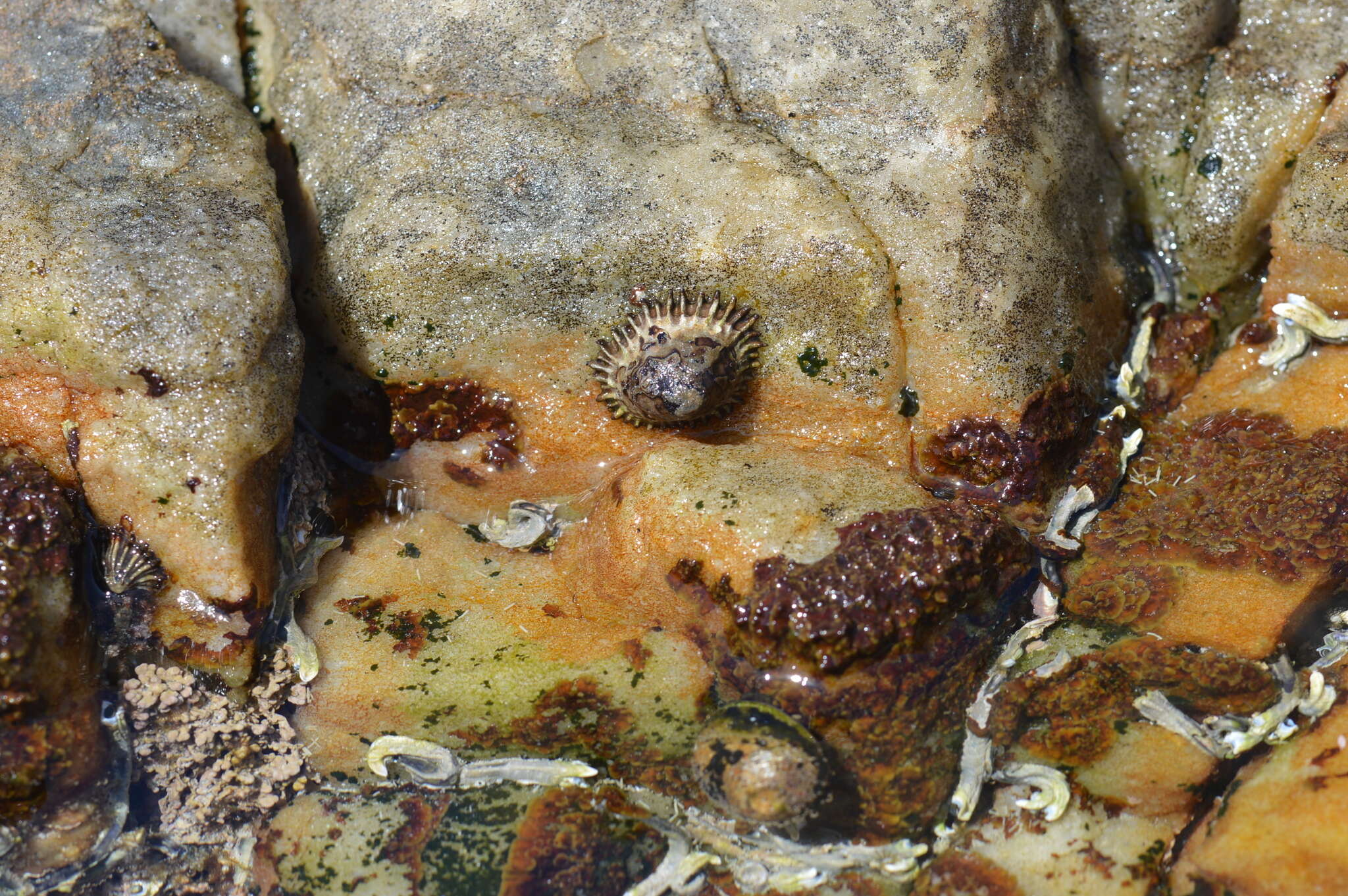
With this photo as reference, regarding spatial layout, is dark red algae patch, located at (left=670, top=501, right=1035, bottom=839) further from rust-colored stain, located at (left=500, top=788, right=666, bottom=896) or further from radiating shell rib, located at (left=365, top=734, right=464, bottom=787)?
radiating shell rib, located at (left=365, top=734, right=464, bottom=787)

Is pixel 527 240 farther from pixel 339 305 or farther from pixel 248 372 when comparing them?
pixel 248 372

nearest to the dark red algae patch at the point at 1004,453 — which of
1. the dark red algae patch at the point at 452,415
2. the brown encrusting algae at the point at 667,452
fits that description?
the brown encrusting algae at the point at 667,452

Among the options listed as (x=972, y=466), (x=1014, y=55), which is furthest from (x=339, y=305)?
(x=1014, y=55)

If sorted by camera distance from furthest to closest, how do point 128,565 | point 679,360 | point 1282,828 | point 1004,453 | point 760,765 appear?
1. point 1004,453
2. point 679,360
3. point 128,565
4. point 760,765
5. point 1282,828

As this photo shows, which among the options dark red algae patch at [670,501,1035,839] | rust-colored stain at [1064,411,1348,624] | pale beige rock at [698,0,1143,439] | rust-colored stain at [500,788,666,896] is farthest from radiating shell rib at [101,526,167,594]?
rust-colored stain at [1064,411,1348,624]

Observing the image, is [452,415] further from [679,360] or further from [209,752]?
[209,752]

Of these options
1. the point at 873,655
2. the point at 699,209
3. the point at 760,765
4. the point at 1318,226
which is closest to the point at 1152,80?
the point at 1318,226

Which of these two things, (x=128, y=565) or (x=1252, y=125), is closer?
(x=128, y=565)
